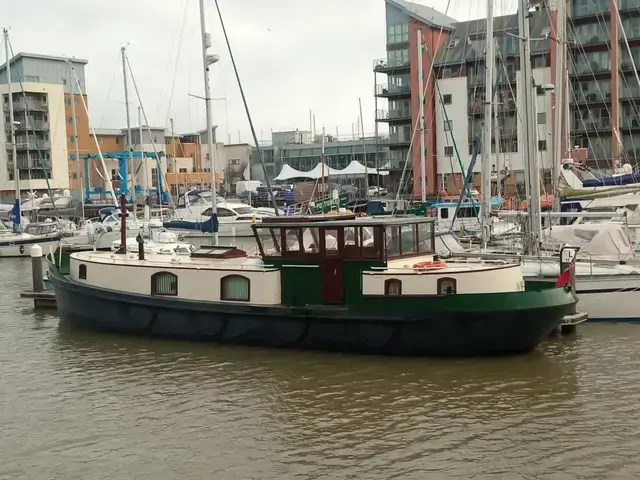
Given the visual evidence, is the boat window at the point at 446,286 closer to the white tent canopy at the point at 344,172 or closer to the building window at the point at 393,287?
the building window at the point at 393,287

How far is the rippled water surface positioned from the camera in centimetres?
1093

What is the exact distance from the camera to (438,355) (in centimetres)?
1603

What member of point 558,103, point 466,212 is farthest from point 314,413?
point 466,212

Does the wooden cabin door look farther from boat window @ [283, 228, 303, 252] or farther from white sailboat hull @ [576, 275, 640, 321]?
white sailboat hull @ [576, 275, 640, 321]

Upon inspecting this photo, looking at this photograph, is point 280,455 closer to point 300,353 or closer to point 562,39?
point 300,353

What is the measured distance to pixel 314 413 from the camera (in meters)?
13.3

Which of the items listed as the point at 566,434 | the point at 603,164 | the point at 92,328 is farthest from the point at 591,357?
the point at 603,164

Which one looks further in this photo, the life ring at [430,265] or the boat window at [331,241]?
the boat window at [331,241]

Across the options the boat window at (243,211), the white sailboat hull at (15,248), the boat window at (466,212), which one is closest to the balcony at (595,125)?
the boat window at (243,211)

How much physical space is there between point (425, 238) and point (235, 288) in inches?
181

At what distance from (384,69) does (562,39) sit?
168ft

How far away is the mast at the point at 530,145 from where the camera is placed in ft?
68.3

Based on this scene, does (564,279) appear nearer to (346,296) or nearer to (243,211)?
(346,296)

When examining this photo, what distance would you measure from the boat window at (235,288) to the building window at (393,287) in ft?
10.9
